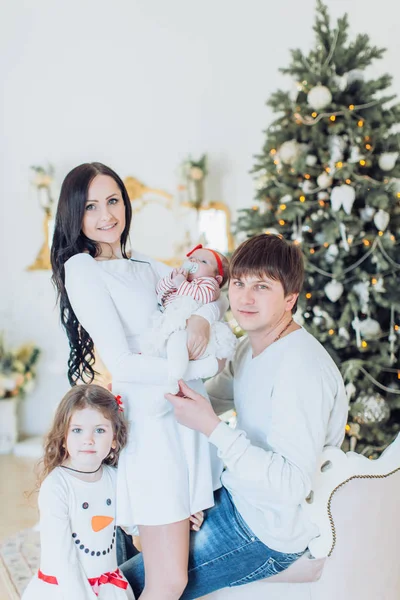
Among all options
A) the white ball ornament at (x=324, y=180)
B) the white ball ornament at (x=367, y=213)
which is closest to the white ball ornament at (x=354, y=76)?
the white ball ornament at (x=324, y=180)

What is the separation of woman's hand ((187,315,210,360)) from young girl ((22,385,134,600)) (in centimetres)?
25

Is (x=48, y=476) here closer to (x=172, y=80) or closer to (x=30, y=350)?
(x=30, y=350)

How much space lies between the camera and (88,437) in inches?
63.5

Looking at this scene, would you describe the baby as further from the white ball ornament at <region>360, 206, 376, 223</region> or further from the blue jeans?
the white ball ornament at <region>360, 206, 376, 223</region>

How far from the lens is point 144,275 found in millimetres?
1875

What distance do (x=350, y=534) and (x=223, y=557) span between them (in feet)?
1.11

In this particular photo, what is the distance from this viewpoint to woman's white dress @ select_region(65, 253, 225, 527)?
163cm

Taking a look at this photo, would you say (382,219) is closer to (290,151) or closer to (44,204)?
(290,151)

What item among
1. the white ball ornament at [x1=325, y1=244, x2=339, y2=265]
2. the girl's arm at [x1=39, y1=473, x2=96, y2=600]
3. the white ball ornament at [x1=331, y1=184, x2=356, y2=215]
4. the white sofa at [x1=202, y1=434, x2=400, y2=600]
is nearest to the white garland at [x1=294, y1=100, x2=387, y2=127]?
the white ball ornament at [x1=331, y1=184, x2=356, y2=215]

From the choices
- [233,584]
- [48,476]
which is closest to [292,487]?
[233,584]

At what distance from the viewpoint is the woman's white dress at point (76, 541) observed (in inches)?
60.2

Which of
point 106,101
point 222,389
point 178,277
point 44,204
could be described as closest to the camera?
point 178,277

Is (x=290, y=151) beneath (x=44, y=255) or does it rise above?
above

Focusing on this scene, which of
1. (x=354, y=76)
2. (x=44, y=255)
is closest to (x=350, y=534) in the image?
(x=354, y=76)
